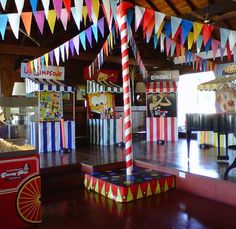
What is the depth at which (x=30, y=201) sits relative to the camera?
3.04 meters

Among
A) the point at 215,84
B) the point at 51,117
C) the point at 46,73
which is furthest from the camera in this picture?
the point at 46,73

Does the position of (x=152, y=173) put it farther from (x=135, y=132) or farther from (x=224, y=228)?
(x=135, y=132)

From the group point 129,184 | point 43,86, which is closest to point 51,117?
point 43,86

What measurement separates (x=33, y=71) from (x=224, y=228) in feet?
18.4

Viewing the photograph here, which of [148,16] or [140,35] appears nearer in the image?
[148,16]

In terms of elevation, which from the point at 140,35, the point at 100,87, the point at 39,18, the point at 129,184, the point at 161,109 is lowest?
the point at 129,184

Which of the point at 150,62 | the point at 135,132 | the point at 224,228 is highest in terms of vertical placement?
the point at 150,62

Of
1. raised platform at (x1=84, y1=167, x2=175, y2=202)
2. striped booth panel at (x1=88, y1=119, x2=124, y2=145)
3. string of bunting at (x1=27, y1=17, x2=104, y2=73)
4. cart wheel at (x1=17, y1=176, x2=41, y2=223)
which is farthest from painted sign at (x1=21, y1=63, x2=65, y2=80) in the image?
cart wheel at (x1=17, y1=176, x2=41, y2=223)

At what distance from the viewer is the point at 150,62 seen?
9.85 metres

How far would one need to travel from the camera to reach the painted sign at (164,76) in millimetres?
8025

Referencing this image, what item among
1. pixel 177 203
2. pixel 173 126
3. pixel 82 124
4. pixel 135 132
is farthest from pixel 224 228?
pixel 135 132

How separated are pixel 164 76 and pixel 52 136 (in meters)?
3.67

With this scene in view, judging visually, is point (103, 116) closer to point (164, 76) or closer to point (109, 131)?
point (109, 131)

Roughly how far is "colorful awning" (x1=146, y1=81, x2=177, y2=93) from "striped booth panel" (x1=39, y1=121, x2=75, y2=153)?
267 cm
